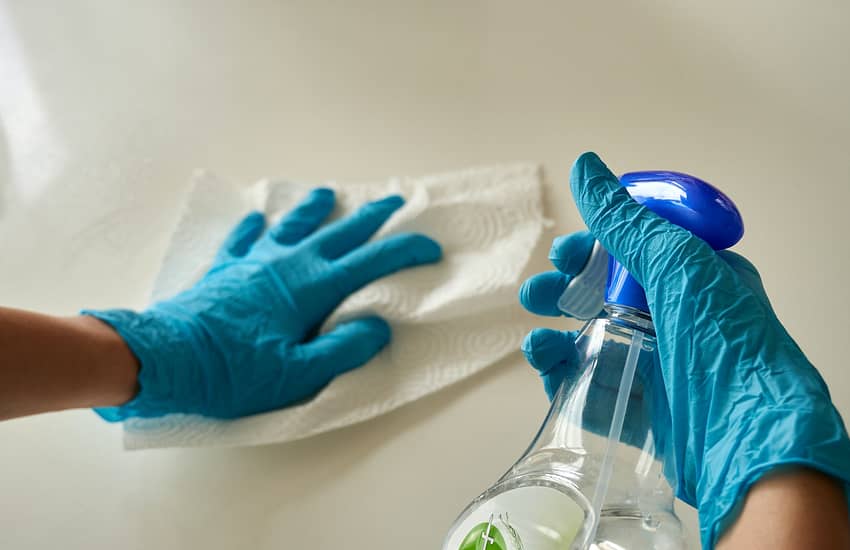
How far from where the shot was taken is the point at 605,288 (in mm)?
675

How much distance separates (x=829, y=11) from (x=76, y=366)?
1.25 m

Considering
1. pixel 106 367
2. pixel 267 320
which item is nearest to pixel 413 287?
pixel 267 320

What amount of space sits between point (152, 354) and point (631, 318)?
1.94ft

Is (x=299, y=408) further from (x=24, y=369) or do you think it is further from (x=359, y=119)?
(x=359, y=119)

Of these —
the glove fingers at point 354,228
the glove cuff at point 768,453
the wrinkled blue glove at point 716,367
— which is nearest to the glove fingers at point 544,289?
the wrinkled blue glove at point 716,367

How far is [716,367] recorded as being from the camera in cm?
55

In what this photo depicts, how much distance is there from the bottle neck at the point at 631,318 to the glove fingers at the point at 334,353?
0.46 meters

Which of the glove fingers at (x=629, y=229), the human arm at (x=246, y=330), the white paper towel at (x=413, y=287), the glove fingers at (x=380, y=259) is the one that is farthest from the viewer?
the glove fingers at (x=380, y=259)

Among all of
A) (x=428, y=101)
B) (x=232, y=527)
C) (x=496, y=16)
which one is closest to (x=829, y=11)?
(x=496, y=16)

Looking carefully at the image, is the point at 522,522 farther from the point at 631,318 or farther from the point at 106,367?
the point at 106,367

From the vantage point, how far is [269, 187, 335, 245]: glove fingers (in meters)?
1.15

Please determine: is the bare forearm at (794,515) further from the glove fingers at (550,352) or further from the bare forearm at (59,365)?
the bare forearm at (59,365)

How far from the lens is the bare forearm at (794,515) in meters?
0.44

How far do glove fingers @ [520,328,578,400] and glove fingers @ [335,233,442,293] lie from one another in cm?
38
